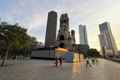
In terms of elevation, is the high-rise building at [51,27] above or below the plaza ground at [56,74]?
above

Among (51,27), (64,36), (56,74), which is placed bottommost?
(56,74)

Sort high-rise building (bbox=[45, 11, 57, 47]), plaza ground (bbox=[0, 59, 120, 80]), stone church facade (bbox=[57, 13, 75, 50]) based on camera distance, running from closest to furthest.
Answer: plaza ground (bbox=[0, 59, 120, 80]), stone church facade (bbox=[57, 13, 75, 50]), high-rise building (bbox=[45, 11, 57, 47])

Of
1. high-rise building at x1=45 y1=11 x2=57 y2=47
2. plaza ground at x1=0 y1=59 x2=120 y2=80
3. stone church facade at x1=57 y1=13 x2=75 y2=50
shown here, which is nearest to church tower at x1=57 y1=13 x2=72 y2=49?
stone church facade at x1=57 y1=13 x2=75 y2=50

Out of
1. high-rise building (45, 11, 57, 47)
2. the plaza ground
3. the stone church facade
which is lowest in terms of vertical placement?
the plaza ground

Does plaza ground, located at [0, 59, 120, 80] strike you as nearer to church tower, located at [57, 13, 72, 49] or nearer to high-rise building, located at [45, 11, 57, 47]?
church tower, located at [57, 13, 72, 49]

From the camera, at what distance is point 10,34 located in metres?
23.7

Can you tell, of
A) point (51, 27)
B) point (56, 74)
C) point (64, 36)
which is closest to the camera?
point (56, 74)

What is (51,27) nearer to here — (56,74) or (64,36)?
(64,36)

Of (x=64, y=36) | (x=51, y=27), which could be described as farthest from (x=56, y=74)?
(x=51, y=27)

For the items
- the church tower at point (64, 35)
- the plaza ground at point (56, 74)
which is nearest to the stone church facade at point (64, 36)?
the church tower at point (64, 35)

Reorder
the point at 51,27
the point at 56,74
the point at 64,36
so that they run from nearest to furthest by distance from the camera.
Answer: the point at 56,74
the point at 64,36
the point at 51,27

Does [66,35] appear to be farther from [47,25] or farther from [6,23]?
[47,25]

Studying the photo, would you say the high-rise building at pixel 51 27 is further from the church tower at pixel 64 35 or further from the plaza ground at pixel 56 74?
the plaza ground at pixel 56 74

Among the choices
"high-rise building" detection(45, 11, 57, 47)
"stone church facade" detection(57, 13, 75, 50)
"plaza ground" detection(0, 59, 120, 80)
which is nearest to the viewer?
"plaza ground" detection(0, 59, 120, 80)
